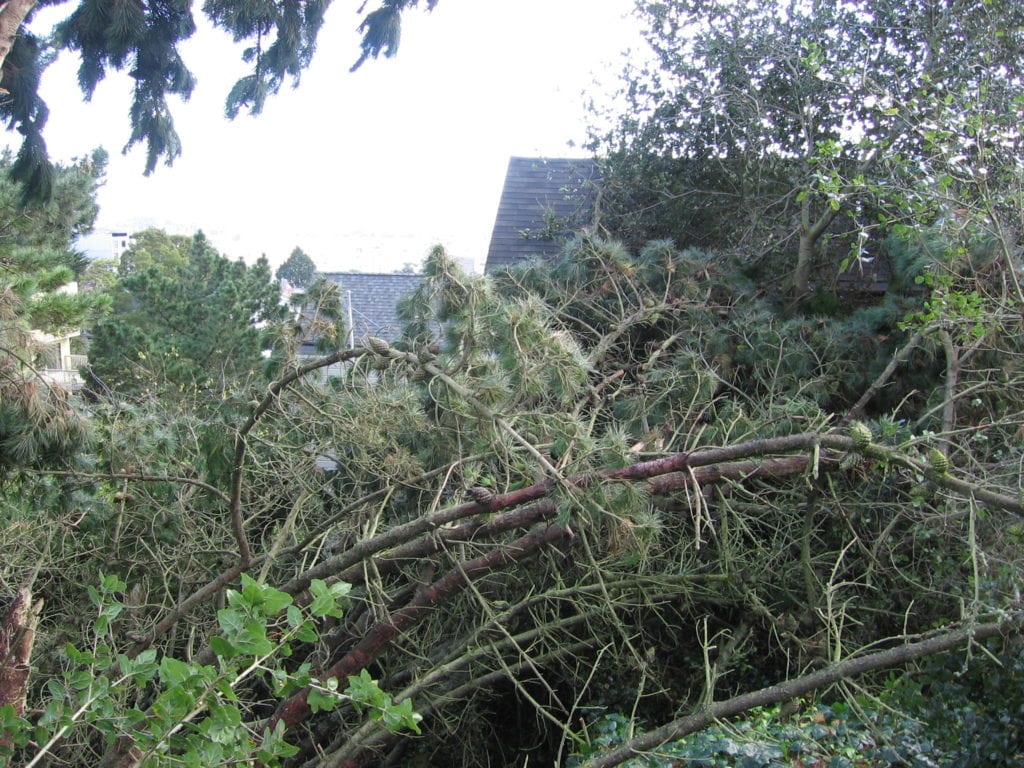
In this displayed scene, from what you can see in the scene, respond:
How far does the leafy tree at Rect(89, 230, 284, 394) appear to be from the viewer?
11328 millimetres

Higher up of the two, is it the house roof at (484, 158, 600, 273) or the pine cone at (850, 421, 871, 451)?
the house roof at (484, 158, 600, 273)

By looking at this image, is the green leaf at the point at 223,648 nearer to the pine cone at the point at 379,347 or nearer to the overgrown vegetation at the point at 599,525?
the overgrown vegetation at the point at 599,525

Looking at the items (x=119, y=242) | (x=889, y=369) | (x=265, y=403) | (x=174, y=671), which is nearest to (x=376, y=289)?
(x=889, y=369)

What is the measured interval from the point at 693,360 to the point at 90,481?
3670 millimetres

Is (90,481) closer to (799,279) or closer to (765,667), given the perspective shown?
(765,667)

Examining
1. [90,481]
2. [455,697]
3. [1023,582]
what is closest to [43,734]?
[90,481]

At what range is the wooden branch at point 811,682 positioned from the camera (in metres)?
3.29

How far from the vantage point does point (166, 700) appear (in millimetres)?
2057

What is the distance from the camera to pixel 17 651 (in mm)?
3312

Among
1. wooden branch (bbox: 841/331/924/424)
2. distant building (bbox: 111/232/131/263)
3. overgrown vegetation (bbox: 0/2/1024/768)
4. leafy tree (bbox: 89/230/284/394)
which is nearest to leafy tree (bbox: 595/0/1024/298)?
overgrown vegetation (bbox: 0/2/1024/768)

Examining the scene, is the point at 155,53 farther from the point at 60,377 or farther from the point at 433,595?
the point at 433,595

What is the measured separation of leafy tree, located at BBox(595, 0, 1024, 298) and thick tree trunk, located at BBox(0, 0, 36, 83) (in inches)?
199

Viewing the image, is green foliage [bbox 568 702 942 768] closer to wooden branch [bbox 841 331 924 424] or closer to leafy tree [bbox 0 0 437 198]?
wooden branch [bbox 841 331 924 424]

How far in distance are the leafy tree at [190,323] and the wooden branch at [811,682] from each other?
8.41m
